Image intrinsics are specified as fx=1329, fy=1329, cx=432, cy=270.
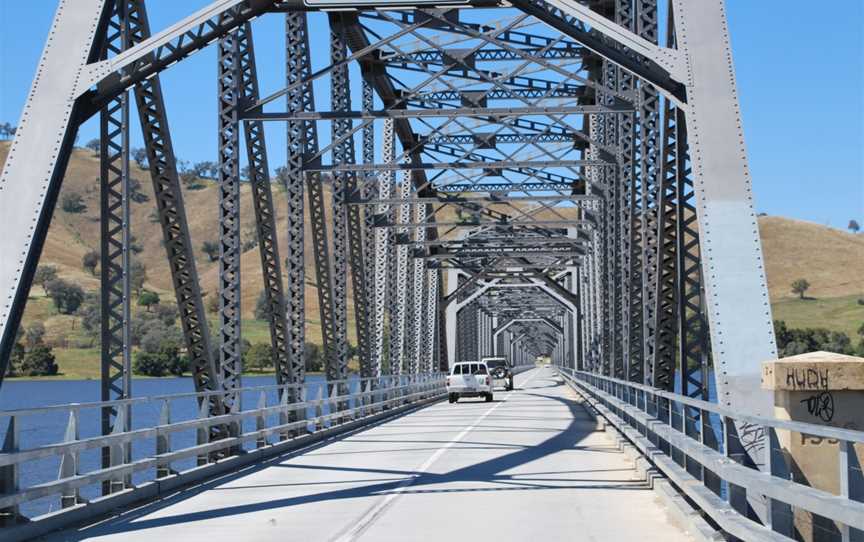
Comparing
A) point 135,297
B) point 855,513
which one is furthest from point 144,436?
point 135,297

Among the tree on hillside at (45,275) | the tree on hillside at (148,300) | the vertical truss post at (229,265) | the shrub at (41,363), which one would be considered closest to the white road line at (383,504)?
the vertical truss post at (229,265)

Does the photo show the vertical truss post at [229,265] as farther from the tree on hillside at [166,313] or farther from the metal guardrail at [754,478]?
the tree on hillside at [166,313]

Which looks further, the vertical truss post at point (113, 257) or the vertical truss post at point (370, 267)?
the vertical truss post at point (370, 267)

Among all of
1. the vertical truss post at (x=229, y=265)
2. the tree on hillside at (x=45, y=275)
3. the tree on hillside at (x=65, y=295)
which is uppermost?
the tree on hillside at (x=45, y=275)

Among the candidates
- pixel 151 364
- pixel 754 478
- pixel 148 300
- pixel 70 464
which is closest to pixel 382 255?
pixel 70 464

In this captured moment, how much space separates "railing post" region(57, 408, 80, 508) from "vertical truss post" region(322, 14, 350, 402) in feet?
58.4

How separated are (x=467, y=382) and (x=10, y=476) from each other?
130 feet

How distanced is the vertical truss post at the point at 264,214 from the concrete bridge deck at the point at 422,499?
7.50ft

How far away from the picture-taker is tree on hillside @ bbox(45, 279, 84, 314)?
169 m

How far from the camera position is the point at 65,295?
16938cm

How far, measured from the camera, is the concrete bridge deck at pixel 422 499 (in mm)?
12430

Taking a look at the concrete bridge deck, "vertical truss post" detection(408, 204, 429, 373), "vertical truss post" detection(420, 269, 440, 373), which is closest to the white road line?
the concrete bridge deck

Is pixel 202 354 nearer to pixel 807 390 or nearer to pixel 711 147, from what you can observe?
pixel 711 147

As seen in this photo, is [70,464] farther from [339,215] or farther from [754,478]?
[339,215]
